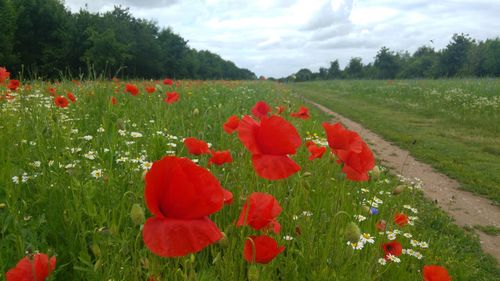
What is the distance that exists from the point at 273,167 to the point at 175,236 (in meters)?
0.55

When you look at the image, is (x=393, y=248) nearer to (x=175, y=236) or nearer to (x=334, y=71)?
(x=175, y=236)

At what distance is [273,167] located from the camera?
1.42 metres

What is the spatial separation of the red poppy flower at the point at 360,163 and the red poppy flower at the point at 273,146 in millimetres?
503

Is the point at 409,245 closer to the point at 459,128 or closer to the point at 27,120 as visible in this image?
the point at 27,120

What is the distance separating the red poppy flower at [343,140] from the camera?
183 cm

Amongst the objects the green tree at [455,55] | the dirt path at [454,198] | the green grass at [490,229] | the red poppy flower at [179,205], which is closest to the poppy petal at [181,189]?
the red poppy flower at [179,205]

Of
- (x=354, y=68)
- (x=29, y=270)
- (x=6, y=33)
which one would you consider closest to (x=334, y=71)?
(x=354, y=68)

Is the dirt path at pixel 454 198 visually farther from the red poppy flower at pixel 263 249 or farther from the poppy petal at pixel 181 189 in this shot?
the poppy petal at pixel 181 189

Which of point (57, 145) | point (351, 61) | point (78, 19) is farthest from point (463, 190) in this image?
point (351, 61)

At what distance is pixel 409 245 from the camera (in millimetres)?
3133

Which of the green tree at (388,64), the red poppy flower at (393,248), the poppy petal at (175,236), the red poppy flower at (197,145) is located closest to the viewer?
the poppy petal at (175,236)

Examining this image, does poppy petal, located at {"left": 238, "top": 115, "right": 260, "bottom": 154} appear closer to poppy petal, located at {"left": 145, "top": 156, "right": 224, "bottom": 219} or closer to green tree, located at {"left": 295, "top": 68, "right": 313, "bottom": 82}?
poppy petal, located at {"left": 145, "top": 156, "right": 224, "bottom": 219}

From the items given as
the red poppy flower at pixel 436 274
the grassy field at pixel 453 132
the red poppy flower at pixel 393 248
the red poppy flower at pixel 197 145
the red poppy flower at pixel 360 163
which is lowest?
the grassy field at pixel 453 132

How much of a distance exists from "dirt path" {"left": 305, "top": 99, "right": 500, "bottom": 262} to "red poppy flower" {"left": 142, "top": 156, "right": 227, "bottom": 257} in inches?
94.3
